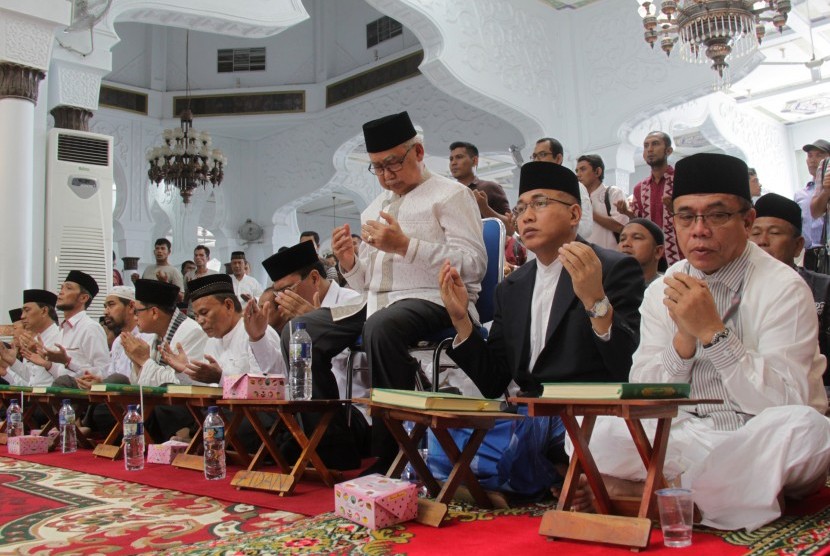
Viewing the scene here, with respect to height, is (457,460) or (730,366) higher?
(730,366)

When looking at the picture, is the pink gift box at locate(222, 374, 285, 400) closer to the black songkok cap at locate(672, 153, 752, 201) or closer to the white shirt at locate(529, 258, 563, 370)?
the white shirt at locate(529, 258, 563, 370)

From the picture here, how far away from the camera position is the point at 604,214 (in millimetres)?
4992

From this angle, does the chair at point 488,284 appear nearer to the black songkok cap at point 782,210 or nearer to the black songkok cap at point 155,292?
the black songkok cap at point 782,210

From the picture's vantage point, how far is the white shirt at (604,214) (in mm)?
4961

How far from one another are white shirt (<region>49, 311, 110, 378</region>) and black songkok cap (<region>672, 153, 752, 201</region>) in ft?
13.5

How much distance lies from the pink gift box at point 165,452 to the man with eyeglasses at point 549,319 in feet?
5.29

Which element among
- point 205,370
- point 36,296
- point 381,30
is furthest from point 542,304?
point 381,30

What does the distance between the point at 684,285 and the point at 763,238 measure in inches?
55.4

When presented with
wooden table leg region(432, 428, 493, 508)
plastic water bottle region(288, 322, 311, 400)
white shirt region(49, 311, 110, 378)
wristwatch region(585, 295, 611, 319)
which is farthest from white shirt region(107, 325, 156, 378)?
wristwatch region(585, 295, 611, 319)

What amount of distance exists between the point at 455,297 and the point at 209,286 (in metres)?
1.75

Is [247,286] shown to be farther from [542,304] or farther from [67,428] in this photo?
[542,304]

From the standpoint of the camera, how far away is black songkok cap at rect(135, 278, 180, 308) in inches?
165

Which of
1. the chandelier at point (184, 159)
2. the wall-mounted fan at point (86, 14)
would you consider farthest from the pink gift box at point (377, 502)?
the chandelier at point (184, 159)

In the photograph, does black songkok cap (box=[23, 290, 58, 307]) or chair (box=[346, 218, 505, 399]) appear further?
black songkok cap (box=[23, 290, 58, 307])
